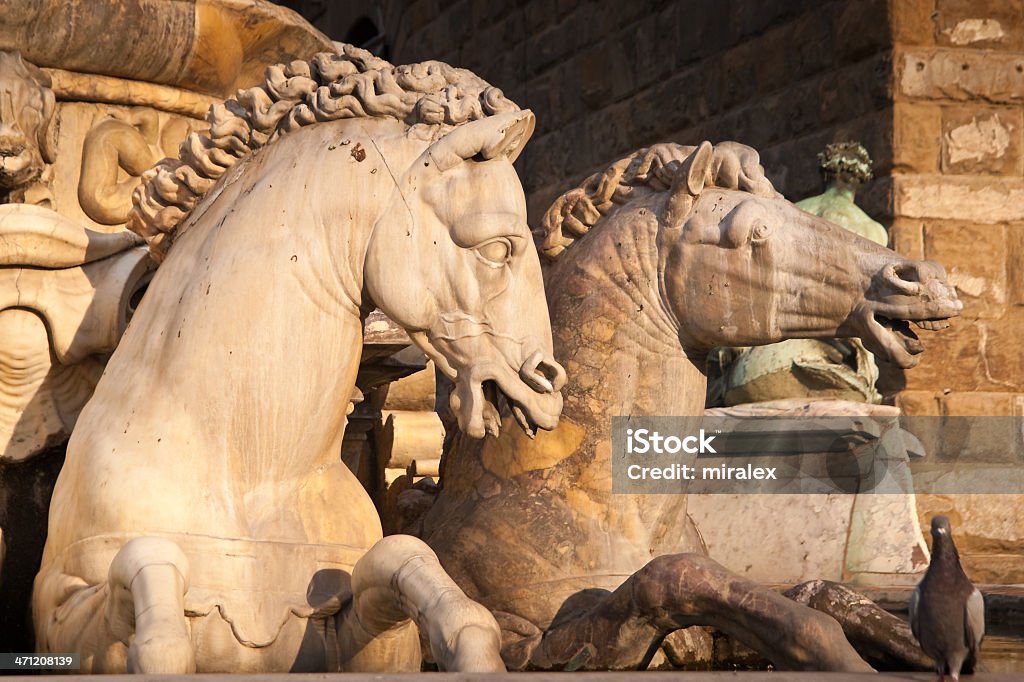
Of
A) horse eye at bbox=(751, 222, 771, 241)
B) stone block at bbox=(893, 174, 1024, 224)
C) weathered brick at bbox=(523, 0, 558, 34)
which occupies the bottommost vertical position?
horse eye at bbox=(751, 222, 771, 241)

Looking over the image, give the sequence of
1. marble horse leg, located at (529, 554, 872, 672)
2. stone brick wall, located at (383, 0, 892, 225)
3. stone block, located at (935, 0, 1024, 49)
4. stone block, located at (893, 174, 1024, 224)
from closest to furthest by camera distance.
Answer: marble horse leg, located at (529, 554, 872, 672)
stone block, located at (893, 174, 1024, 224)
stone block, located at (935, 0, 1024, 49)
stone brick wall, located at (383, 0, 892, 225)

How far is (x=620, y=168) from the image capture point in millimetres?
4305

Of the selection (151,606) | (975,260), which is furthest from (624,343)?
(975,260)

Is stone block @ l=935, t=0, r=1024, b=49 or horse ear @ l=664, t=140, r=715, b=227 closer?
horse ear @ l=664, t=140, r=715, b=227

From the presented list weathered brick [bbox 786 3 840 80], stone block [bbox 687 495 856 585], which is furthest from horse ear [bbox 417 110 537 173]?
weathered brick [bbox 786 3 840 80]

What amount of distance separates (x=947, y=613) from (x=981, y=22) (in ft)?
21.7

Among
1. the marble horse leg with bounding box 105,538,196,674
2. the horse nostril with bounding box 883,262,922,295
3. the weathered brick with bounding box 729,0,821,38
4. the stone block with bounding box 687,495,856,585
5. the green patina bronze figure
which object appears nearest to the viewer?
the marble horse leg with bounding box 105,538,196,674

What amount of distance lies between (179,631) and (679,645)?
134 cm

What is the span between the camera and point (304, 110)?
335cm

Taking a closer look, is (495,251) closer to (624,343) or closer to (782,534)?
(624,343)

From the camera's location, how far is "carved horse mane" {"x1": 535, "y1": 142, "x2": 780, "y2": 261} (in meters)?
4.12

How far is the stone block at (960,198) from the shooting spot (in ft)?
28.3

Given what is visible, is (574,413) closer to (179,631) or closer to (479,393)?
(479,393)

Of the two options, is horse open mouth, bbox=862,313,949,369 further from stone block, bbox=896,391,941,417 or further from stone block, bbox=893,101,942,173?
stone block, bbox=893,101,942,173
